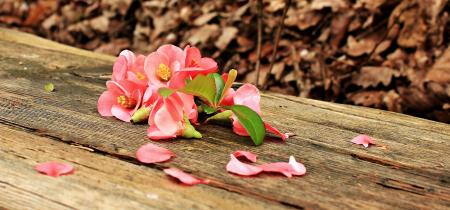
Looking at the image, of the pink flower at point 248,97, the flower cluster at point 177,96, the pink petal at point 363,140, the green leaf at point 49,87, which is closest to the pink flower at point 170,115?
the flower cluster at point 177,96

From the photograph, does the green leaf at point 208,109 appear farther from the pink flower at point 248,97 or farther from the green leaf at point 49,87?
the green leaf at point 49,87

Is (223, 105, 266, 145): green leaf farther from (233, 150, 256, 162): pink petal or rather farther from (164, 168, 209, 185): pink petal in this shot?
(164, 168, 209, 185): pink petal

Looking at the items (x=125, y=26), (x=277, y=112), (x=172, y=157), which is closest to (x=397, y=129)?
(x=277, y=112)

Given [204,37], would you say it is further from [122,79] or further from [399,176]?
[399,176]

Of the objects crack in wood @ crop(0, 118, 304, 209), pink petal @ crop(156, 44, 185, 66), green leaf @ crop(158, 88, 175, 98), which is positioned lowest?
crack in wood @ crop(0, 118, 304, 209)

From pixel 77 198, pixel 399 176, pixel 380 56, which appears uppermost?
pixel 380 56

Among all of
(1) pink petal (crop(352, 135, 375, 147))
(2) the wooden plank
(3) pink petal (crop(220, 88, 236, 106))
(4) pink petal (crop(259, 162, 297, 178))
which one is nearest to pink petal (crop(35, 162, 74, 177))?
(2) the wooden plank
